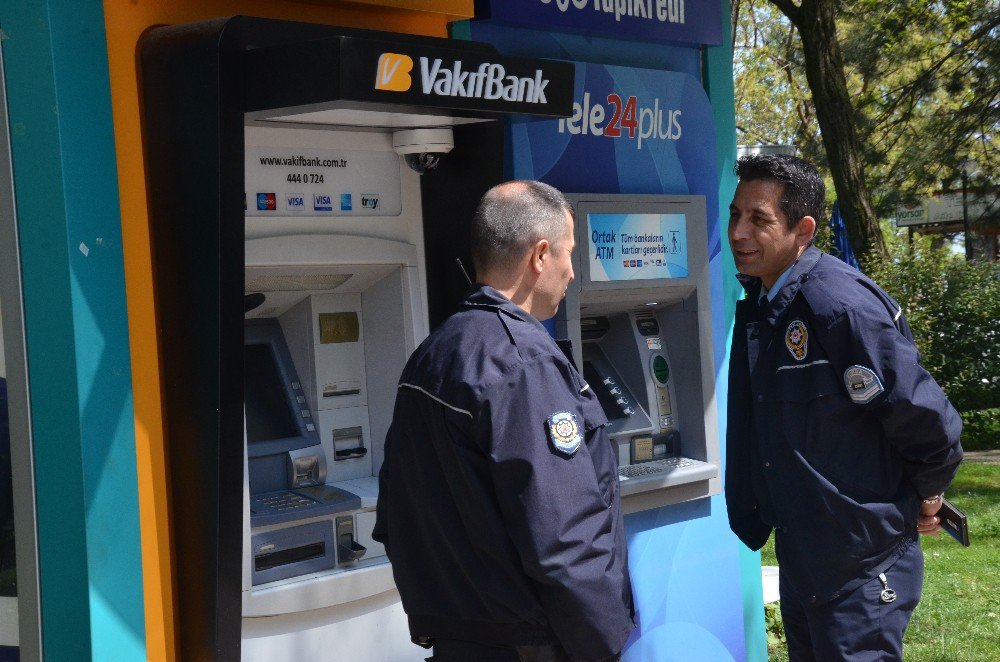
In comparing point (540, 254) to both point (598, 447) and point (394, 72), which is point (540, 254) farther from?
point (394, 72)

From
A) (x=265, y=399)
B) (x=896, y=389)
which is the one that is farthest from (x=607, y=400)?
(x=896, y=389)

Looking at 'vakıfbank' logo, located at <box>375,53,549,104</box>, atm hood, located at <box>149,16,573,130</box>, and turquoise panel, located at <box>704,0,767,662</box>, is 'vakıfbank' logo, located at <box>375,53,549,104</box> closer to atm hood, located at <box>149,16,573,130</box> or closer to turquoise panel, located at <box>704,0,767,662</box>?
atm hood, located at <box>149,16,573,130</box>

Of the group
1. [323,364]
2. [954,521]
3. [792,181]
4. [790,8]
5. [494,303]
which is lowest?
[954,521]

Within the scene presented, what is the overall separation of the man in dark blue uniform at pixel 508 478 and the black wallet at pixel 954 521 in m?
1.10

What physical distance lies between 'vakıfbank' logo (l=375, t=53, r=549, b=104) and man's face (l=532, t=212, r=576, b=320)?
54cm

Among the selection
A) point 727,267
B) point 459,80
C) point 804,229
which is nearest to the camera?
point 459,80

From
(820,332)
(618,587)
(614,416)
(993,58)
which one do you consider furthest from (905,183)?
(618,587)

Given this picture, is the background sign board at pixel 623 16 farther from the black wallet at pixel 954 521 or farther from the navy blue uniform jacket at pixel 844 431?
the black wallet at pixel 954 521

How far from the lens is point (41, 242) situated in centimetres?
259

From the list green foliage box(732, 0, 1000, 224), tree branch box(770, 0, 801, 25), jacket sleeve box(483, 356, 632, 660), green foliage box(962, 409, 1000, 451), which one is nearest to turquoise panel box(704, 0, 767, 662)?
jacket sleeve box(483, 356, 632, 660)

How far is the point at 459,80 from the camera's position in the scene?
2.76 meters

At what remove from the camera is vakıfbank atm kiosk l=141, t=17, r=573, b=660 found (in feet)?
8.57

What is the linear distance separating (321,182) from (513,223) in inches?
35.8

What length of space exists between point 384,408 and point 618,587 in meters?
1.25
